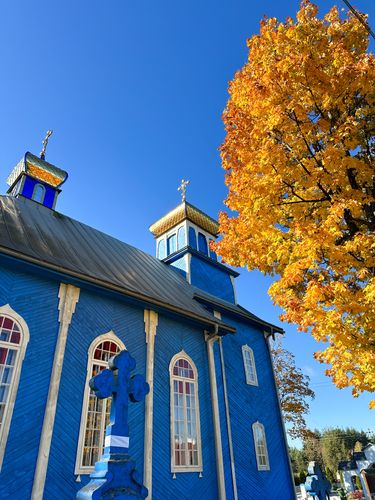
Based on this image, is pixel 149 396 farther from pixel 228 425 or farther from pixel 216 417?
pixel 228 425

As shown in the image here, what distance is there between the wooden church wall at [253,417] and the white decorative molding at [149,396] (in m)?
3.43

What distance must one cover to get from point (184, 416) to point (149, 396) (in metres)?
1.37

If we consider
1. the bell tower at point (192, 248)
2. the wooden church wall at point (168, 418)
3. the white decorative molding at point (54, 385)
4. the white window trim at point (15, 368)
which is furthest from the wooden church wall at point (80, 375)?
the bell tower at point (192, 248)

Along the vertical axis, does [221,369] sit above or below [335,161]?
below

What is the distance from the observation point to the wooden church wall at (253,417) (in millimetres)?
10484

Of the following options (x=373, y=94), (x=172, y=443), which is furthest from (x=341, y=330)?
(x=172, y=443)

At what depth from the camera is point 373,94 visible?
650 centimetres

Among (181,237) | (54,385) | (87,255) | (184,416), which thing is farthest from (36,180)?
(184,416)

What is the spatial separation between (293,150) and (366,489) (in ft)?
48.9

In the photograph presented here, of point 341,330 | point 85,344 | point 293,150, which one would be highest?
point 293,150

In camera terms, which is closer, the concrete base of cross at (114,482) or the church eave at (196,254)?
the concrete base of cross at (114,482)

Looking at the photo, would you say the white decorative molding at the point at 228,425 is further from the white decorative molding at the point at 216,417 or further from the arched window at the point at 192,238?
the arched window at the point at 192,238

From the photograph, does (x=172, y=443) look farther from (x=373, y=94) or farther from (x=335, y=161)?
(x=373, y=94)

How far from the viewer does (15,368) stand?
6664mm
